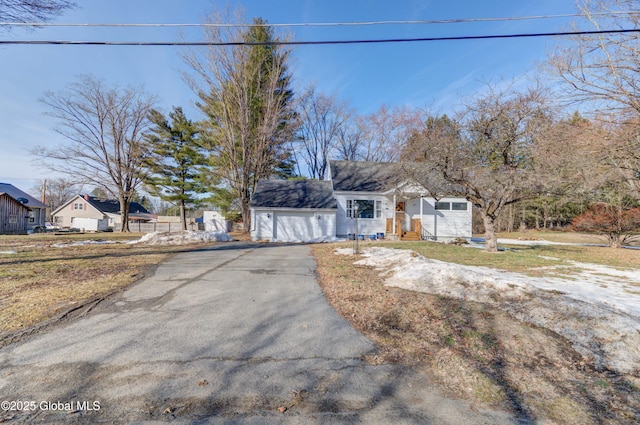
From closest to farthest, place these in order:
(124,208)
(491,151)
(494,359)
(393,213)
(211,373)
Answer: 1. (211,373)
2. (494,359)
3. (491,151)
4. (393,213)
5. (124,208)

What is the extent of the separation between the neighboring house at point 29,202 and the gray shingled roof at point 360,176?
32.9 m

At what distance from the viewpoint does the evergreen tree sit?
26.9 metres

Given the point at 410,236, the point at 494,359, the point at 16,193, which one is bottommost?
the point at 494,359

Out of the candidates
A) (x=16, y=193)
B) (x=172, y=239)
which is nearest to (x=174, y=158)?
(x=172, y=239)

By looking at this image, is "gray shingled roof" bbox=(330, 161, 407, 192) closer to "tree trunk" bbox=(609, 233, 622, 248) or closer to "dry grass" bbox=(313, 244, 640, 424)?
"tree trunk" bbox=(609, 233, 622, 248)

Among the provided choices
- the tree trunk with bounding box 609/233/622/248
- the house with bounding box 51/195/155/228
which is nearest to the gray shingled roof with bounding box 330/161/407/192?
the tree trunk with bounding box 609/233/622/248

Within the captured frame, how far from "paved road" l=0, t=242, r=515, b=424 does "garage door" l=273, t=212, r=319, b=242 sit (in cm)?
1445

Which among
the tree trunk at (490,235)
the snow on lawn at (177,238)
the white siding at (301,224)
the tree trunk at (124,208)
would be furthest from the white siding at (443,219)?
the tree trunk at (124,208)

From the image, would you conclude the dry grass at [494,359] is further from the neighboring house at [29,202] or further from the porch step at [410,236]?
the neighboring house at [29,202]

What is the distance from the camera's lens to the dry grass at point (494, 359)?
2.37 m

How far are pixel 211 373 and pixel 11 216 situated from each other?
35.2m

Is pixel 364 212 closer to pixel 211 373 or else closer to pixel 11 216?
pixel 211 373

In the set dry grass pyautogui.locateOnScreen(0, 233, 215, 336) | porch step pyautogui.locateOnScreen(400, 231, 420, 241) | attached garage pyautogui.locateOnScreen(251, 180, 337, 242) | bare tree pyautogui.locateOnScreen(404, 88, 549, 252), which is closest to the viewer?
dry grass pyautogui.locateOnScreen(0, 233, 215, 336)

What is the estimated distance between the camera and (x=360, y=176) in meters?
21.5
